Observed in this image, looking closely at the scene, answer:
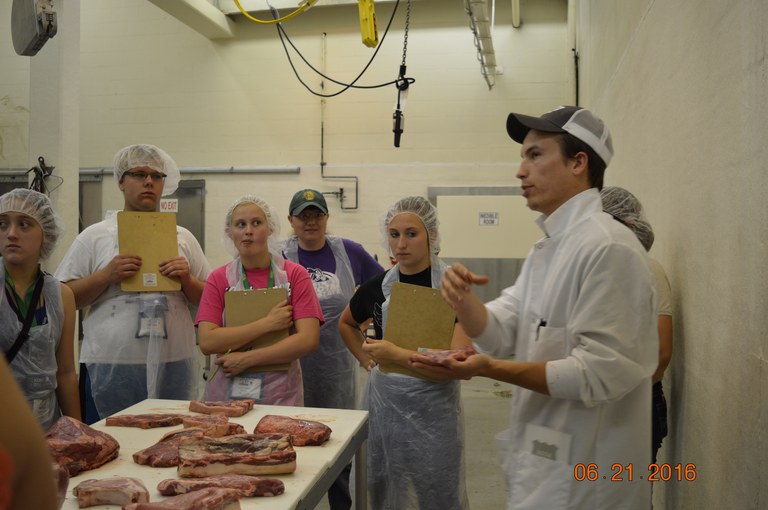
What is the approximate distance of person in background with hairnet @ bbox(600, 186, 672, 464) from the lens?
2.00 metres

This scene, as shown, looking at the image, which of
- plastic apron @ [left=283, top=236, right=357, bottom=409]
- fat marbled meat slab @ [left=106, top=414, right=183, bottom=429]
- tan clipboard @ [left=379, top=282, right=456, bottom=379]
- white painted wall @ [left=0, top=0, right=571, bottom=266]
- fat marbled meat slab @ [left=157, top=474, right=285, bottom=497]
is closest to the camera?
fat marbled meat slab @ [left=157, top=474, right=285, bottom=497]

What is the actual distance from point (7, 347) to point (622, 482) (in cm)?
191

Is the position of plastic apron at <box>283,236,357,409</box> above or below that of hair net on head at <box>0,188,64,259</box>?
below

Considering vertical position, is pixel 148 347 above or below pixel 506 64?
below

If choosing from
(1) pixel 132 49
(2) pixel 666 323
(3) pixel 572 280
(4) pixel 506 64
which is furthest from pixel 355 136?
(3) pixel 572 280

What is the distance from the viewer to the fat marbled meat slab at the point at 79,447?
150 centimetres

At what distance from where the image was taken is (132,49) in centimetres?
723

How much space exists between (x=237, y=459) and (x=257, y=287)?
0.99 metres

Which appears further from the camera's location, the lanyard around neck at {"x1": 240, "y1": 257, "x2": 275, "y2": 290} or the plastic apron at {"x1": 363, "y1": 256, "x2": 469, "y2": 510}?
the lanyard around neck at {"x1": 240, "y1": 257, "x2": 275, "y2": 290}

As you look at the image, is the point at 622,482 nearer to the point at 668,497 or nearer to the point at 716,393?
the point at 716,393

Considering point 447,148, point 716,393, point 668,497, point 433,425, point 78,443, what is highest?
point 447,148

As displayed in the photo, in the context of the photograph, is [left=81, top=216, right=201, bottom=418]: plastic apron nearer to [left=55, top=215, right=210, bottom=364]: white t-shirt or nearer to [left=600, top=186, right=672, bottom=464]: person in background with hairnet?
[left=55, top=215, right=210, bottom=364]: white t-shirt

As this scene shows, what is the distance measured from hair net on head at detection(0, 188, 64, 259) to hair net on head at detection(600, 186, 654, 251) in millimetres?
2102

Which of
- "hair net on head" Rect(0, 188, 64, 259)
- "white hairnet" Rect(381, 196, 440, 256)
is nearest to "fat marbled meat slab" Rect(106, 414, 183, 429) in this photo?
"hair net on head" Rect(0, 188, 64, 259)
